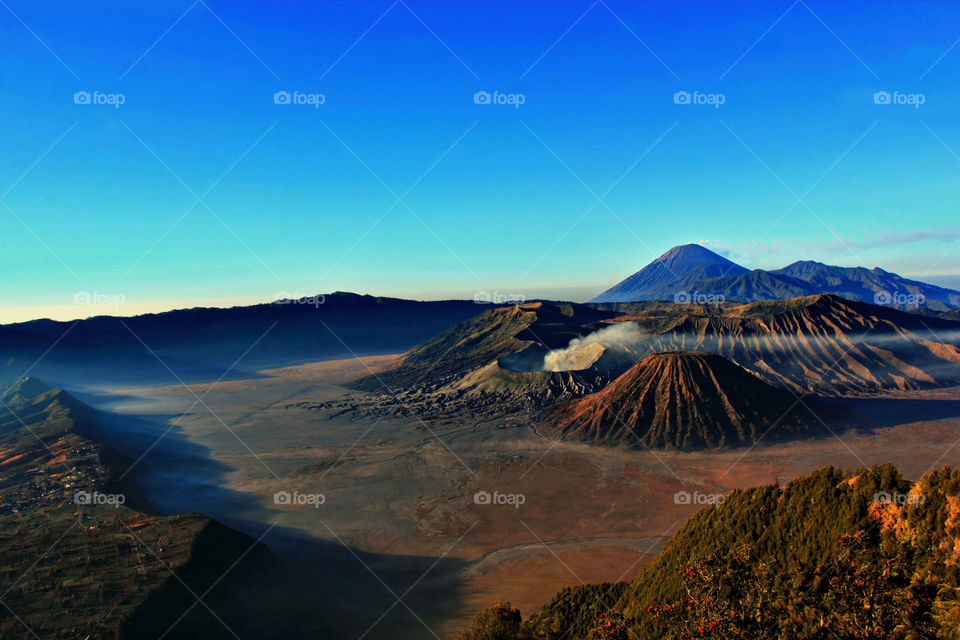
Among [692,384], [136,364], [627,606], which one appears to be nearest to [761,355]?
[692,384]

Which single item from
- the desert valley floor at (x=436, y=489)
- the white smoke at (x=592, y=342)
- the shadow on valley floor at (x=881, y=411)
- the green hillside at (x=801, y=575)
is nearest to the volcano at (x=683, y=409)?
the desert valley floor at (x=436, y=489)

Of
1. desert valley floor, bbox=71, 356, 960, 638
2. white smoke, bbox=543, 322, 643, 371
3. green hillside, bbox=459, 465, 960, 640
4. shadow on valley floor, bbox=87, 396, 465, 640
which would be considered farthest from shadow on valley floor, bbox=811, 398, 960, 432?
shadow on valley floor, bbox=87, 396, 465, 640

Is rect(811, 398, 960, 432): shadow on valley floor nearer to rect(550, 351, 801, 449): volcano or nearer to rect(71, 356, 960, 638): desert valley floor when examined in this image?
rect(71, 356, 960, 638): desert valley floor

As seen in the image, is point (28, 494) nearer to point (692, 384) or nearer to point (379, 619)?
point (379, 619)

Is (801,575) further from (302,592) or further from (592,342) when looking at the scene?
(592,342)

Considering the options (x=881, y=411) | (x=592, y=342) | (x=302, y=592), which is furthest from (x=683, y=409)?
(x=302, y=592)

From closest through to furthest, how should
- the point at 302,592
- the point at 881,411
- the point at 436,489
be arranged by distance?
the point at 302,592
the point at 436,489
the point at 881,411

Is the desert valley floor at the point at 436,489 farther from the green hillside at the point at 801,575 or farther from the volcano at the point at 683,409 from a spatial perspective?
the green hillside at the point at 801,575
